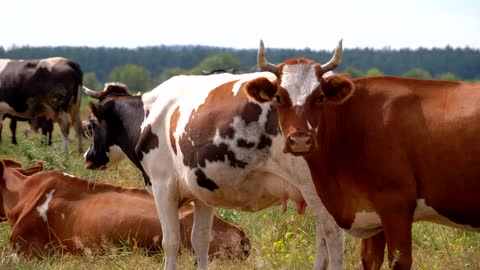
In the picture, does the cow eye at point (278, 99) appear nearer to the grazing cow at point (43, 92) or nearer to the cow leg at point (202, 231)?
the cow leg at point (202, 231)

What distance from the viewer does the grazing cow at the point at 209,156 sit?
7480 mm

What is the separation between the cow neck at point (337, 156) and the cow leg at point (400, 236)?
1.42 ft

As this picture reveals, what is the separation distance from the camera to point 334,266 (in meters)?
7.50

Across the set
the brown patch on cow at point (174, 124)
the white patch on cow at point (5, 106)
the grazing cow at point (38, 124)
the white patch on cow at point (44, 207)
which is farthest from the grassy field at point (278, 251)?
the grazing cow at point (38, 124)

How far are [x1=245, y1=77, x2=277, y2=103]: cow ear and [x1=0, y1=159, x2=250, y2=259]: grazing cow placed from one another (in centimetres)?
257

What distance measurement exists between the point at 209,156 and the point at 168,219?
1118mm

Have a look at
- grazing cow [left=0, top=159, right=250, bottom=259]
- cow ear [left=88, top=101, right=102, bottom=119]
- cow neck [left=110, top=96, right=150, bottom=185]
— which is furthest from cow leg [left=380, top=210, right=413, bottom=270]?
cow ear [left=88, top=101, right=102, bottom=119]

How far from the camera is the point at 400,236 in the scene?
651 centimetres

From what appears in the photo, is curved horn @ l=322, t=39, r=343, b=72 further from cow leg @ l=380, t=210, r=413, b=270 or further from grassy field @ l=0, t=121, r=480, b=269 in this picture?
grassy field @ l=0, t=121, r=480, b=269

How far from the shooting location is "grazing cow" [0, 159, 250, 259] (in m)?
9.45

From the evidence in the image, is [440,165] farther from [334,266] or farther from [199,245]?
[199,245]

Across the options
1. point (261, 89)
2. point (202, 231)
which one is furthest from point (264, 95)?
point (202, 231)

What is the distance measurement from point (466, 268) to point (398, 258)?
1498 mm

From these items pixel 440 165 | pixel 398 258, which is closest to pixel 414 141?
pixel 440 165
